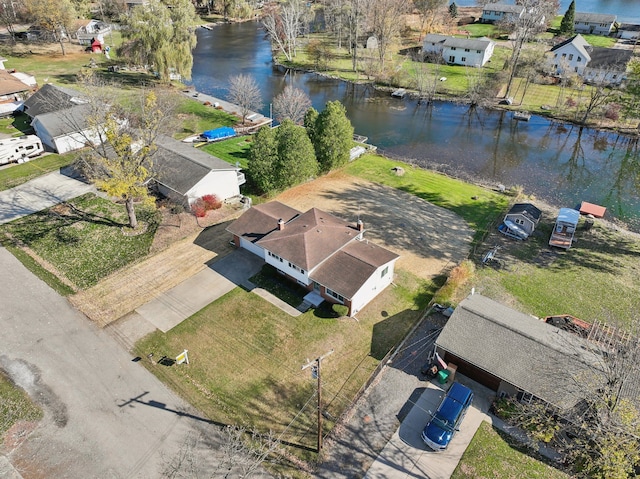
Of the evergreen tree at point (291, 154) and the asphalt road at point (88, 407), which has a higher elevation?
the evergreen tree at point (291, 154)

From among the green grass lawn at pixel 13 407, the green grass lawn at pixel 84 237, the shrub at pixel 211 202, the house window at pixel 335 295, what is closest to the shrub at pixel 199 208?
the shrub at pixel 211 202

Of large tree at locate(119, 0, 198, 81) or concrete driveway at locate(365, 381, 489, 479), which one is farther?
large tree at locate(119, 0, 198, 81)

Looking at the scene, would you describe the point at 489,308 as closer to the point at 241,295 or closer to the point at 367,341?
the point at 367,341

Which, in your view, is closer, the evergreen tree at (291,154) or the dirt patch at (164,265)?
the dirt patch at (164,265)

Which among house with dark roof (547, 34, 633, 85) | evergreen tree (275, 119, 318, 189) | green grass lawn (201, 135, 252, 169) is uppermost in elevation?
→ house with dark roof (547, 34, 633, 85)

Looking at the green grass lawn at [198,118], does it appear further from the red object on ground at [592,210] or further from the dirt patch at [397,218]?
the red object on ground at [592,210]

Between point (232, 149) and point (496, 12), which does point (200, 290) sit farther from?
point (496, 12)

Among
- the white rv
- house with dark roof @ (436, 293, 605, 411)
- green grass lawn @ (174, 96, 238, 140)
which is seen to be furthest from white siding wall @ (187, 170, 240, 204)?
house with dark roof @ (436, 293, 605, 411)

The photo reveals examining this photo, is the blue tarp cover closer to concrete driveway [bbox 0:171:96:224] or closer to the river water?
the river water

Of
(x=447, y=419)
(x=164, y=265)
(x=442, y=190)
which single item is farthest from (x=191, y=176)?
(x=447, y=419)
